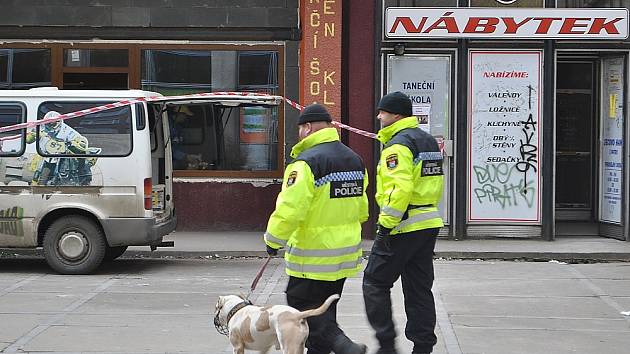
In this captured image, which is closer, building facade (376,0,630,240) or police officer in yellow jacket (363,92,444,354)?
police officer in yellow jacket (363,92,444,354)

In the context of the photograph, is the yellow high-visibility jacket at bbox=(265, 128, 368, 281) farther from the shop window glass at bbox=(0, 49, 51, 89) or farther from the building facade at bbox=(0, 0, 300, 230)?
the shop window glass at bbox=(0, 49, 51, 89)

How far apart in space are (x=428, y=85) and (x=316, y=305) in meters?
8.98

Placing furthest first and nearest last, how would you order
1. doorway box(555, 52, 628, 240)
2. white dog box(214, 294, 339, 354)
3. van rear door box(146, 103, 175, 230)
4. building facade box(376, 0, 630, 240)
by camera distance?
doorway box(555, 52, 628, 240) → building facade box(376, 0, 630, 240) → van rear door box(146, 103, 175, 230) → white dog box(214, 294, 339, 354)

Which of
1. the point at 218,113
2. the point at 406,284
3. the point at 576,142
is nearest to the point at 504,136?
the point at 576,142

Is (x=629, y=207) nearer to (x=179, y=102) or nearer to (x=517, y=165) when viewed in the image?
(x=517, y=165)

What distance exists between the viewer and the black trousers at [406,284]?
22.6 feet

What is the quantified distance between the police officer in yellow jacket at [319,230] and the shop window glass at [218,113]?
9563 millimetres

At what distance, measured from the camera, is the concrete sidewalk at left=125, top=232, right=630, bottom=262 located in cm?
1371

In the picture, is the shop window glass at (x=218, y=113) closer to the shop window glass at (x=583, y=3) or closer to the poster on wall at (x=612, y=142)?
the shop window glass at (x=583, y=3)

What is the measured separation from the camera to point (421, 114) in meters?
14.9

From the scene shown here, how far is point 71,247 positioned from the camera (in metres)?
11.8

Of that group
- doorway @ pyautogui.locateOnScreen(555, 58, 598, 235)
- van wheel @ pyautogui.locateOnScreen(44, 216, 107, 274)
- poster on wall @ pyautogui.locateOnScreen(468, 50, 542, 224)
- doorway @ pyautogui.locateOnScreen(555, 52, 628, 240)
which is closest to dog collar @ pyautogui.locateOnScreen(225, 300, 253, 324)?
van wheel @ pyautogui.locateOnScreen(44, 216, 107, 274)

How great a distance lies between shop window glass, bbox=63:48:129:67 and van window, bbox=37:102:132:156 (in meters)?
4.30

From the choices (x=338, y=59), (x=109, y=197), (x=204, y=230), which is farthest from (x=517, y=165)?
(x=109, y=197)
